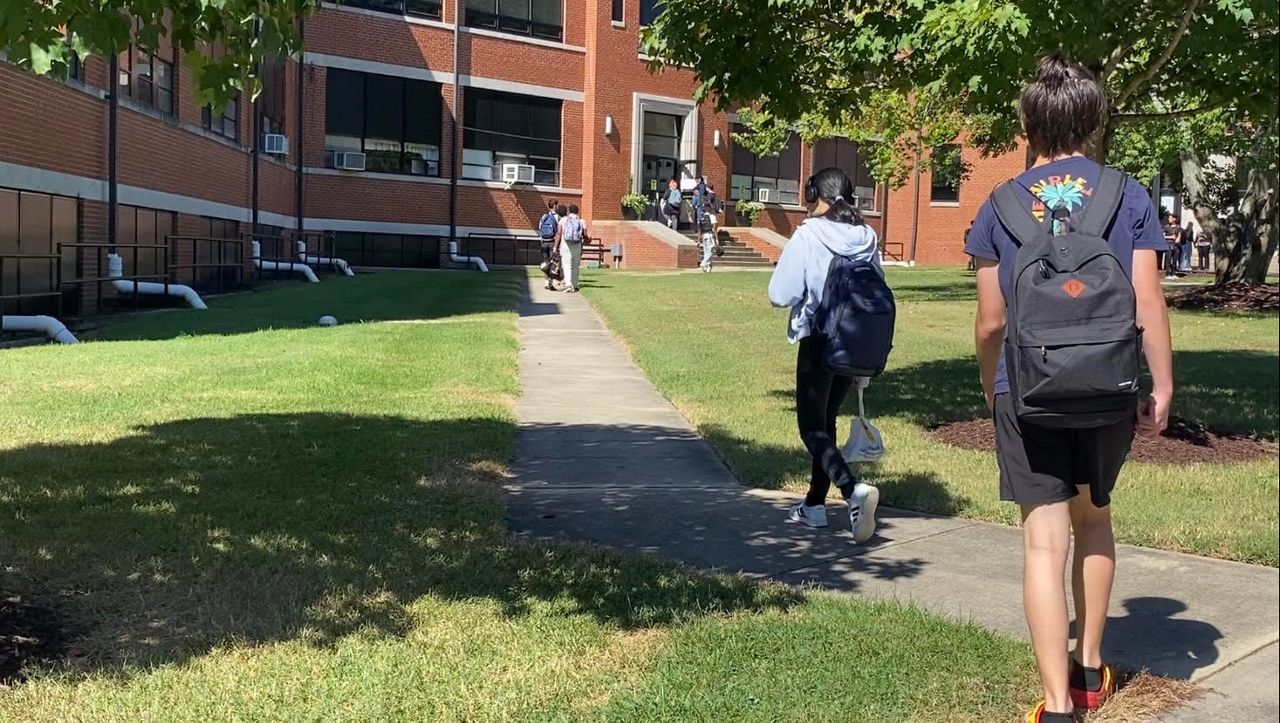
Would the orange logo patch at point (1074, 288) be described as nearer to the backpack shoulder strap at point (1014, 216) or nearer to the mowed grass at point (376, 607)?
the backpack shoulder strap at point (1014, 216)

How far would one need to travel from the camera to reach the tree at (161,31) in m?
4.02

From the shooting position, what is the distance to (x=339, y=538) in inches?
214

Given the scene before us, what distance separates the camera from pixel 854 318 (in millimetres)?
5547

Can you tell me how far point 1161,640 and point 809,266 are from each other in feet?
7.36

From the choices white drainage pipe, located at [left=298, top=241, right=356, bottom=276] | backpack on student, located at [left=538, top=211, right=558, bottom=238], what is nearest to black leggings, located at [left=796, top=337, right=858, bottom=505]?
backpack on student, located at [left=538, top=211, right=558, bottom=238]

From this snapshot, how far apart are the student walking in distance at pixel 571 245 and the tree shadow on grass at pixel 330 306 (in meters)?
1.12

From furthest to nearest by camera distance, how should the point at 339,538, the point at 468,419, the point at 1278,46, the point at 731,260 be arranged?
the point at 731,260, the point at 468,419, the point at 1278,46, the point at 339,538

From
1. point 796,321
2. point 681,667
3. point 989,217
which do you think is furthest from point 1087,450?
point 796,321

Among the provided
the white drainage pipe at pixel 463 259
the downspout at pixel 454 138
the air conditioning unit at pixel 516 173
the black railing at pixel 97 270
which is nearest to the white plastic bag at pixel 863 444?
the black railing at pixel 97 270

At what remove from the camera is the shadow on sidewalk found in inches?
157

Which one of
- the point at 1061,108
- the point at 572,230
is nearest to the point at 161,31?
the point at 1061,108

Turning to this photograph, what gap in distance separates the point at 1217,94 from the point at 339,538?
7.56 meters

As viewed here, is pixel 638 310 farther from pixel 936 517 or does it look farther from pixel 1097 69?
pixel 936 517

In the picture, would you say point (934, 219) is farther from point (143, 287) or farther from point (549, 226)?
point (143, 287)
